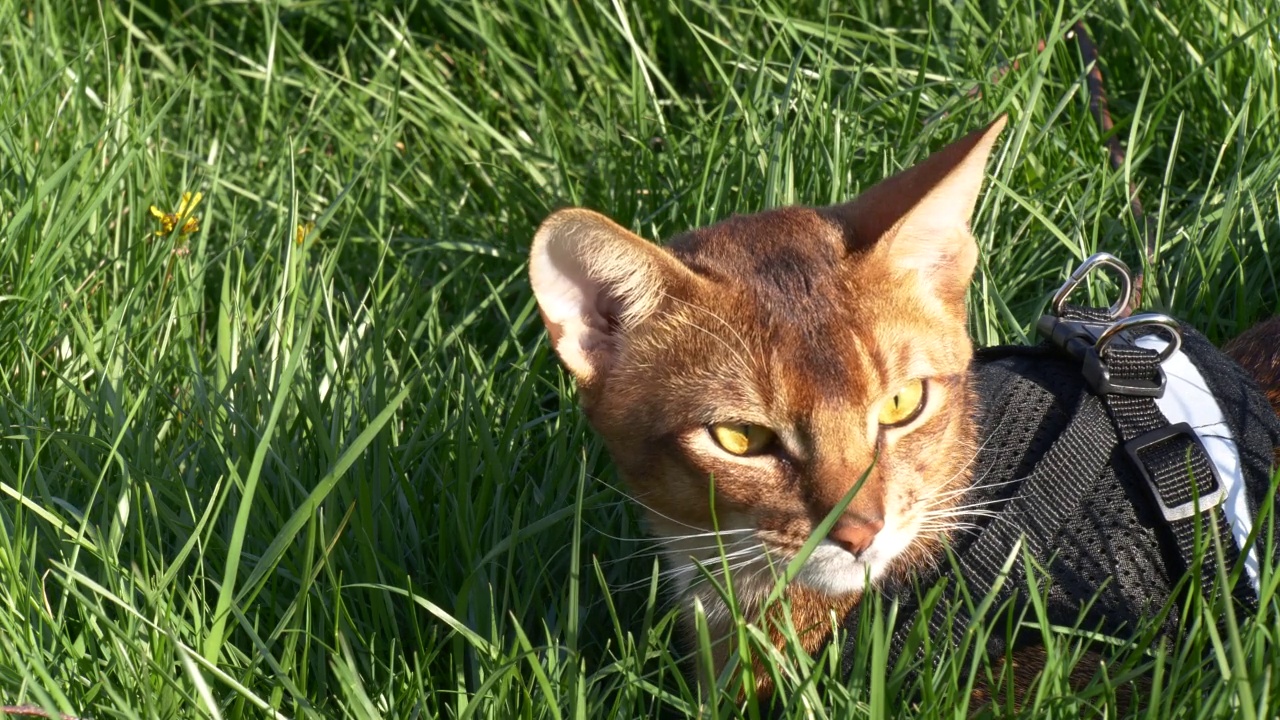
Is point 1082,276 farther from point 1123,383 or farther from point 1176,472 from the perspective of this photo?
point 1176,472

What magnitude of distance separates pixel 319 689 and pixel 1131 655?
1324mm

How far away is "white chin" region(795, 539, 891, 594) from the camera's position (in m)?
2.17

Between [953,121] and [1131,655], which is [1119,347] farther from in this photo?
[953,121]

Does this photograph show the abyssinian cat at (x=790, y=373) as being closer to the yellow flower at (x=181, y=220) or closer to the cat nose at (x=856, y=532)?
the cat nose at (x=856, y=532)

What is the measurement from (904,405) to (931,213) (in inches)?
13.1

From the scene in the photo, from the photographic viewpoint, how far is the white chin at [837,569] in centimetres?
217

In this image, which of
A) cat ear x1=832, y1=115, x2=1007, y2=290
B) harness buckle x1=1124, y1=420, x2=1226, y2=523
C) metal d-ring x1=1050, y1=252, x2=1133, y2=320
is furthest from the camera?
metal d-ring x1=1050, y1=252, x2=1133, y2=320

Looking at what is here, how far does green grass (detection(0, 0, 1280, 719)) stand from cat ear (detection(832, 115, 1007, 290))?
68 centimetres

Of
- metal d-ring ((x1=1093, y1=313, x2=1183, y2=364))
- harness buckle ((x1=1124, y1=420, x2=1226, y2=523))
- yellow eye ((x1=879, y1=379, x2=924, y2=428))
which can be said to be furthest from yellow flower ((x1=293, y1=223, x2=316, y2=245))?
harness buckle ((x1=1124, y1=420, x2=1226, y2=523))

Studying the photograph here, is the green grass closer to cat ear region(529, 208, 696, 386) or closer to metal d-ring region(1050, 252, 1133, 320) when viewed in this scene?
cat ear region(529, 208, 696, 386)

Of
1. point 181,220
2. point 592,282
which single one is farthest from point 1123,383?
point 181,220

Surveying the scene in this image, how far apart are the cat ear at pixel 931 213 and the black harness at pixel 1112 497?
0.29 m

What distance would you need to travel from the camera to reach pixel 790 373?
2189 mm

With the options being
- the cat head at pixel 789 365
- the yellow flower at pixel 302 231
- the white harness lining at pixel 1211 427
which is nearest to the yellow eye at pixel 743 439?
the cat head at pixel 789 365
